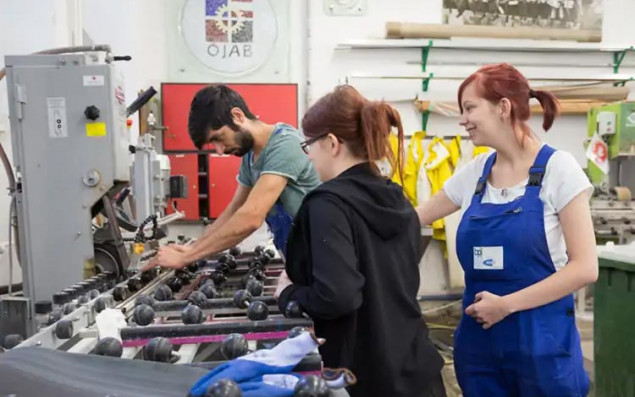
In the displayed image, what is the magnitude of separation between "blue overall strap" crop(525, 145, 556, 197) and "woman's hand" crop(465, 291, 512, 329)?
273mm

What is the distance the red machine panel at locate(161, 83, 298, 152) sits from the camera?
3.62 meters

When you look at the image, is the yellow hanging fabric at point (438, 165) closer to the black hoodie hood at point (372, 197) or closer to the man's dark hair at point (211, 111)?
the man's dark hair at point (211, 111)

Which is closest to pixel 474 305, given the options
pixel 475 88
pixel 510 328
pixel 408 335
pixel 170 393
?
pixel 510 328

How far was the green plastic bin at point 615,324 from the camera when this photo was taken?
68.6 inches

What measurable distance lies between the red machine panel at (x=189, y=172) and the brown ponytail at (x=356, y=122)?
2668 mm

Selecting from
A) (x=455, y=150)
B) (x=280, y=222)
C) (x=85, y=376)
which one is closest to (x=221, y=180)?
(x=455, y=150)

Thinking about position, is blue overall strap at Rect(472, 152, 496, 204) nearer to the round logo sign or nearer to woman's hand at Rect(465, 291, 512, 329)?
woman's hand at Rect(465, 291, 512, 329)

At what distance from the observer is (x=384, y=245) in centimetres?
103

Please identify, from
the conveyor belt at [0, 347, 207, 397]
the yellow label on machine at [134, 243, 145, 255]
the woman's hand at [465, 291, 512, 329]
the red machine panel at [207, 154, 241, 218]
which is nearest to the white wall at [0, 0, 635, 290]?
the red machine panel at [207, 154, 241, 218]

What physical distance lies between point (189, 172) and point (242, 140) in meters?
2.08

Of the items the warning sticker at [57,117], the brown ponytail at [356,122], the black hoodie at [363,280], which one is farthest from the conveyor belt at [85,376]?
the warning sticker at [57,117]

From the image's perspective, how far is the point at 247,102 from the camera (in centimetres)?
360

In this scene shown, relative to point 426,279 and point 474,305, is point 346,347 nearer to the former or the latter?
point 474,305

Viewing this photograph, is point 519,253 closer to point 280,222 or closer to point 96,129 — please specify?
point 280,222
